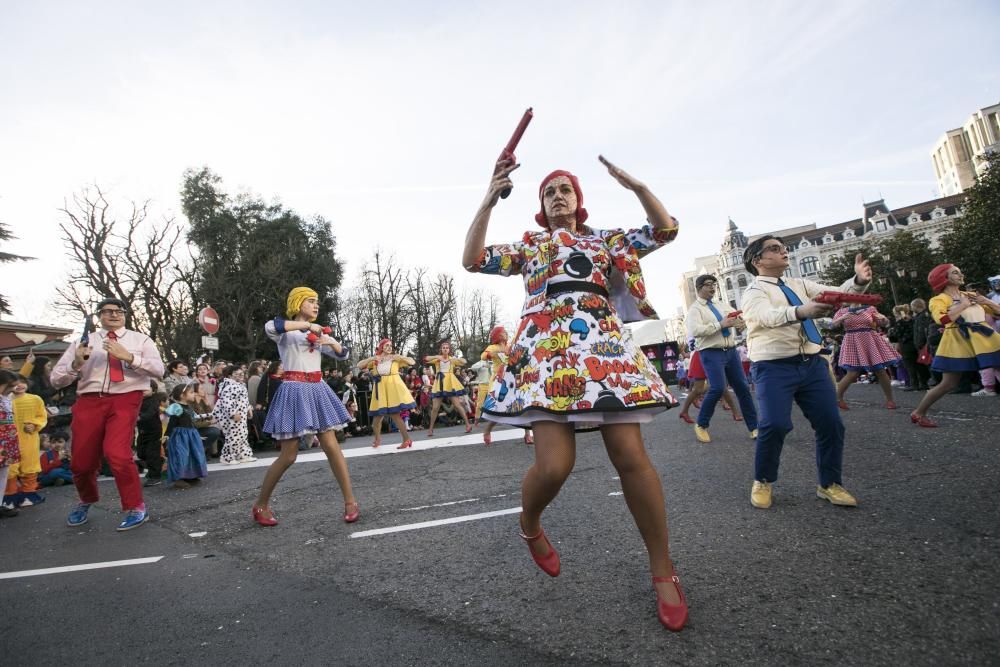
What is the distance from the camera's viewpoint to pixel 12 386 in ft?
19.8

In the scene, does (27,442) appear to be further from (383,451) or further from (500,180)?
(500,180)

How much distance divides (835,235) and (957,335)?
90.7m

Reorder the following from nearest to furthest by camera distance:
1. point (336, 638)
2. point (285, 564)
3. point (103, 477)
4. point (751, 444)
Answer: point (336, 638)
point (285, 564)
point (751, 444)
point (103, 477)

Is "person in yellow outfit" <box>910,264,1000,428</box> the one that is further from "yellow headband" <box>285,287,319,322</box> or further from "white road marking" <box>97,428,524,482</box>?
"yellow headband" <box>285,287,319,322</box>

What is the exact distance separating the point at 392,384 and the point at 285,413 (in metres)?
5.04

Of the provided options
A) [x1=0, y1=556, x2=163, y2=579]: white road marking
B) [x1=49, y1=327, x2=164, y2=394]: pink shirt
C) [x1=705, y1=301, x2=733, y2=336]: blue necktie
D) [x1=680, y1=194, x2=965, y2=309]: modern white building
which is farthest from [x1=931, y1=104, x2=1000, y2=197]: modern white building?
[x1=0, y1=556, x2=163, y2=579]: white road marking

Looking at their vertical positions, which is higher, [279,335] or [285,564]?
[279,335]

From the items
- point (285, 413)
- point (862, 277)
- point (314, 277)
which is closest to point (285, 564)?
point (285, 413)

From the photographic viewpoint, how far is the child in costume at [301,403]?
4.12 metres

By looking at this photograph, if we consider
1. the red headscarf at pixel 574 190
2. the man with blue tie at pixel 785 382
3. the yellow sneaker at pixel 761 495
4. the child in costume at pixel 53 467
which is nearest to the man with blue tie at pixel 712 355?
the man with blue tie at pixel 785 382

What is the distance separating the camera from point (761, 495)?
3287 mm

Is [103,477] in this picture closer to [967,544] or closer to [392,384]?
[392,384]

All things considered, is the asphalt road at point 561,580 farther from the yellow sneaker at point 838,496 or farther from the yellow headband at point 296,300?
the yellow headband at point 296,300

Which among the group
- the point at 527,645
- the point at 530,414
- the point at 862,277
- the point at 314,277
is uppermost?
the point at 314,277
